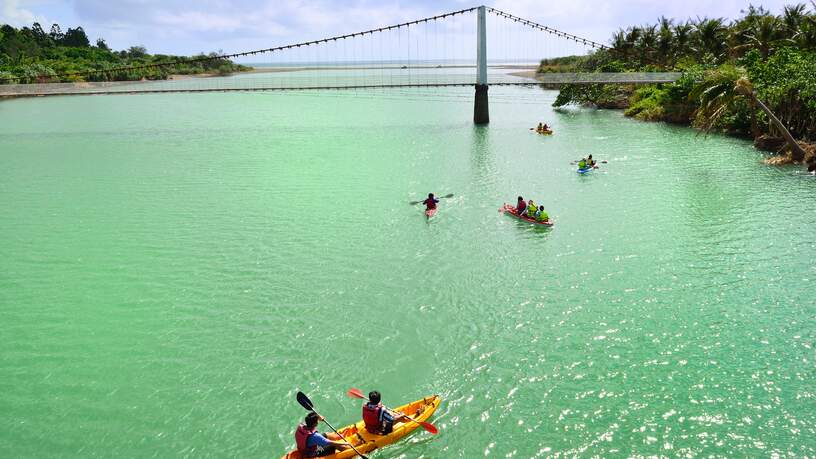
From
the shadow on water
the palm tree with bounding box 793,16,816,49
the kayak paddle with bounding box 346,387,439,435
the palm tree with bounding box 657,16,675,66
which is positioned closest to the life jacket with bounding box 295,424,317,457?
the kayak paddle with bounding box 346,387,439,435

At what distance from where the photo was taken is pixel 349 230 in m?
27.0

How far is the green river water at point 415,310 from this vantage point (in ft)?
42.4

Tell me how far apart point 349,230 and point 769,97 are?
1375 inches

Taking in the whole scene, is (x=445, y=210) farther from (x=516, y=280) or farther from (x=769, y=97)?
(x=769, y=97)

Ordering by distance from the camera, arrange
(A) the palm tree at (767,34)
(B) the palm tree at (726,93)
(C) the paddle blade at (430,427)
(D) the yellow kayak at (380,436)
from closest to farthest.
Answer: (D) the yellow kayak at (380,436) → (C) the paddle blade at (430,427) → (B) the palm tree at (726,93) → (A) the palm tree at (767,34)

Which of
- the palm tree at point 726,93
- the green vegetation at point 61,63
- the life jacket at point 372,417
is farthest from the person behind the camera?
the green vegetation at point 61,63

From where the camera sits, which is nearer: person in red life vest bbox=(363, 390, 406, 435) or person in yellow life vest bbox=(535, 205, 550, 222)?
person in red life vest bbox=(363, 390, 406, 435)

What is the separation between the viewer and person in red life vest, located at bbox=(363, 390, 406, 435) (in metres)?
12.1

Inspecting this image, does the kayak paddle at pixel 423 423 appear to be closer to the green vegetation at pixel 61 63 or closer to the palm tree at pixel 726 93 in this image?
the palm tree at pixel 726 93

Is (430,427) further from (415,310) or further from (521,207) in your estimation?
(521,207)

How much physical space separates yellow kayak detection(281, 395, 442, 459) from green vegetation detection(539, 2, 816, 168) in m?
32.3

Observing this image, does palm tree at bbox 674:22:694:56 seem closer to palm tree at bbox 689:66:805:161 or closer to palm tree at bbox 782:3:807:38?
palm tree at bbox 782:3:807:38

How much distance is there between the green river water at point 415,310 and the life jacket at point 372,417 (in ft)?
1.74

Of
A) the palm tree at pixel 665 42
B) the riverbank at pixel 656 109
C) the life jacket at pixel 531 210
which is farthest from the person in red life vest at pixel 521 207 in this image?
the palm tree at pixel 665 42
